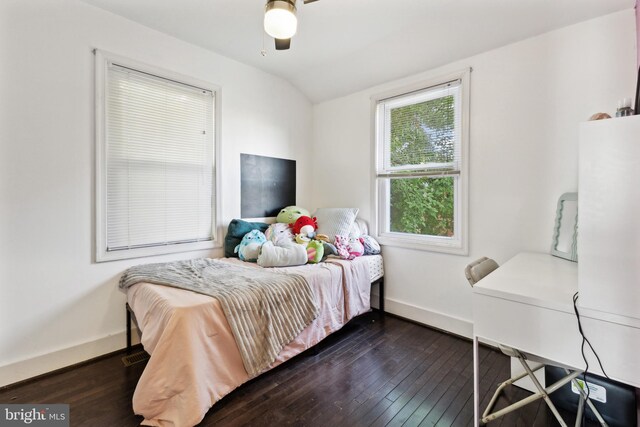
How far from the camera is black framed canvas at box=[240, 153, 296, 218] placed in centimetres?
309

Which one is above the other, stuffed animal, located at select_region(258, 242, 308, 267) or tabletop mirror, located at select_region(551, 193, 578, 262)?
tabletop mirror, located at select_region(551, 193, 578, 262)

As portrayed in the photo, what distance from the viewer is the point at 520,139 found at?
2.22 meters

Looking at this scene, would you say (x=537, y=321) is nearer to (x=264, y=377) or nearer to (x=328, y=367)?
(x=328, y=367)

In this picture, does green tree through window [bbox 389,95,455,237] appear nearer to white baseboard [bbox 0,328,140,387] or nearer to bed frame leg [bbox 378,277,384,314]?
bed frame leg [bbox 378,277,384,314]

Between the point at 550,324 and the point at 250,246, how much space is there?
85.5 inches

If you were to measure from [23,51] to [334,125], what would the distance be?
271 centimetres

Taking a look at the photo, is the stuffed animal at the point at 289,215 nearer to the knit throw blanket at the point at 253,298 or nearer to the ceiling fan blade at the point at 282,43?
the knit throw blanket at the point at 253,298

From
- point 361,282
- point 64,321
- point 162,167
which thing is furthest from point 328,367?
point 162,167

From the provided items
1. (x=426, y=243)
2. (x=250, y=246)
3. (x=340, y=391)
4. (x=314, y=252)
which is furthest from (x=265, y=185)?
(x=340, y=391)

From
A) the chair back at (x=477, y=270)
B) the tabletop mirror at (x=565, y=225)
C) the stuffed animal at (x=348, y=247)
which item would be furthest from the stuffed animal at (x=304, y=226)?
the tabletop mirror at (x=565, y=225)

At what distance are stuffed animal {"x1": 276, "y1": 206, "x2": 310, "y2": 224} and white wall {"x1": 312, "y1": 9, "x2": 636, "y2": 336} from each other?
1.11 metres

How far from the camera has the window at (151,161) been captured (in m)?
2.20

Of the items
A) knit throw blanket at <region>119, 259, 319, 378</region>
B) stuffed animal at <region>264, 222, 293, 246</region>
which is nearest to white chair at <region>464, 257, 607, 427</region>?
knit throw blanket at <region>119, 259, 319, 378</region>

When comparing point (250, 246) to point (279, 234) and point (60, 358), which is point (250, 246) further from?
point (60, 358)
